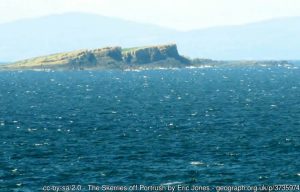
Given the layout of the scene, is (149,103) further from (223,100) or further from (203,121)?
(203,121)

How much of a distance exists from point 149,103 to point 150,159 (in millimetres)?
86353

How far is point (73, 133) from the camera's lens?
114125 millimetres

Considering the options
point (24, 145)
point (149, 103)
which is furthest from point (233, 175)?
point (149, 103)

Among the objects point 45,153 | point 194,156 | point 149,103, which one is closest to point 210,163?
point 194,156

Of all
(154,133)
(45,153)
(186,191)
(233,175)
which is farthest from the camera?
(154,133)

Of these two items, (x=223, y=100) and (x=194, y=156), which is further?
(x=223, y=100)

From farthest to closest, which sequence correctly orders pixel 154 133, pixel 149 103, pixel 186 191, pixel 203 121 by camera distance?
1. pixel 149 103
2. pixel 203 121
3. pixel 154 133
4. pixel 186 191

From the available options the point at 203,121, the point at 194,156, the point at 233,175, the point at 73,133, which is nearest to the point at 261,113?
the point at 203,121

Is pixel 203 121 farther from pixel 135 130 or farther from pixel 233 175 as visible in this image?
pixel 233 175

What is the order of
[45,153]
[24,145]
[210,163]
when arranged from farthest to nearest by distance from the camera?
[24,145] < [45,153] < [210,163]

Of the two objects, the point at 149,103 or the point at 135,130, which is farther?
the point at 149,103

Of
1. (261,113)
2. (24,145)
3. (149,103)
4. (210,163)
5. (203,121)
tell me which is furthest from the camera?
(149,103)

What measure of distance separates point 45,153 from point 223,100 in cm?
9343

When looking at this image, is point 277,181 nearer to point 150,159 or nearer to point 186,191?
point 186,191
